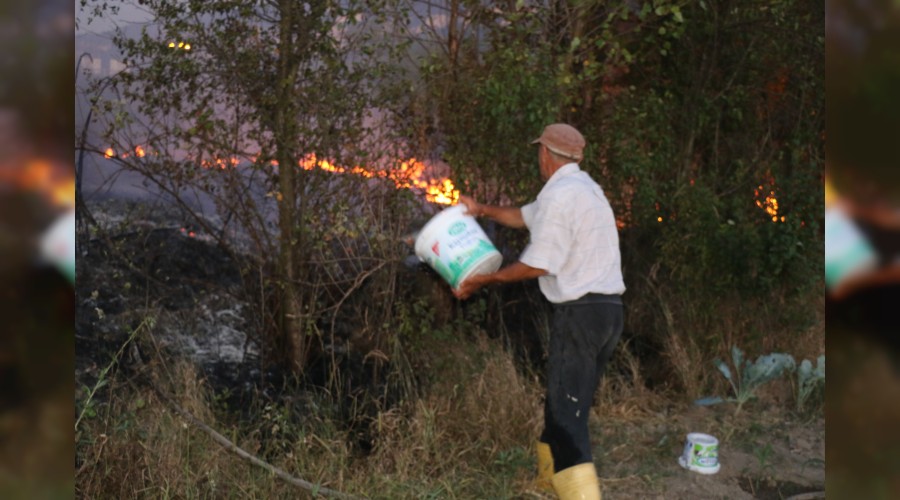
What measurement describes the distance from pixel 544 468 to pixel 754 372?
98.4 inches

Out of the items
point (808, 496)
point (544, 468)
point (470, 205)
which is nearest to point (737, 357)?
point (808, 496)

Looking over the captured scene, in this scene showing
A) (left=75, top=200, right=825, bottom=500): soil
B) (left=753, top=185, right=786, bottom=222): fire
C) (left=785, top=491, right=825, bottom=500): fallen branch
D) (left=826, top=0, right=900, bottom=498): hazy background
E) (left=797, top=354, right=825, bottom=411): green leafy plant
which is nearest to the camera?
(left=826, top=0, right=900, bottom=498): hazy background

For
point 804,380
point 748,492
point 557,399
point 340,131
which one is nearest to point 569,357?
point 557,399

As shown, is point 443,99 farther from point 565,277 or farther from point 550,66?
point 565,277

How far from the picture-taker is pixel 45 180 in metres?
1.15

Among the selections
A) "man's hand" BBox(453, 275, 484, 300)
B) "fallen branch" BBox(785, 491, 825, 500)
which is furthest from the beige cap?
"fallen branch" BBox(785, 491, 825, 500)

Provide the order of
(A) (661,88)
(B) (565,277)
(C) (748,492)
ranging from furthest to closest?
1. (A) (661,88)
2. (C) (748,492)
3. (B) (565,277)

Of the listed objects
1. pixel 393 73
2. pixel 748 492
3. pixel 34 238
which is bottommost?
pixel 748 492

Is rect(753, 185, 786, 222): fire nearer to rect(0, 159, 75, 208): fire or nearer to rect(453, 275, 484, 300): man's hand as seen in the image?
rect(453, 275, 484, 300): man's hand

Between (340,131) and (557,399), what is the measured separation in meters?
2.55

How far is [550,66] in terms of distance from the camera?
250 inches

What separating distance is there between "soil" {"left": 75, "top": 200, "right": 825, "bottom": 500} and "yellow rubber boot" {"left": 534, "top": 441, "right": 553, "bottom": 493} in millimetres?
570

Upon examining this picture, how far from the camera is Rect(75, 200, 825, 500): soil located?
5.47 m

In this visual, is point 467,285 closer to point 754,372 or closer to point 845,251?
point 754,372
